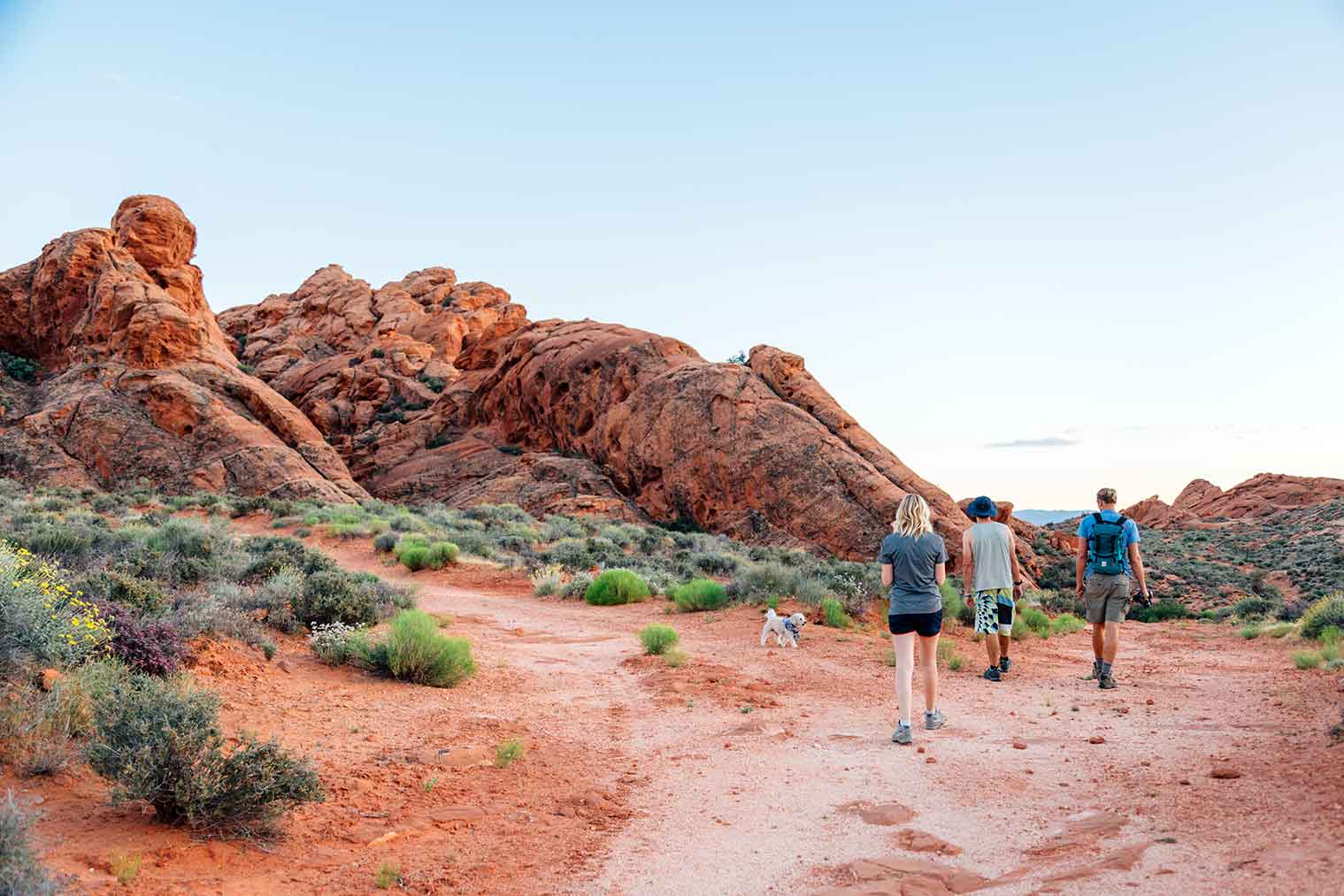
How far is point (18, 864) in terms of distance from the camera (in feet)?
11.1

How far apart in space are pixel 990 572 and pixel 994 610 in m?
0.51

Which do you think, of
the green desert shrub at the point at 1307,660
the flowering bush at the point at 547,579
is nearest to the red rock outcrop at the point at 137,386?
the flowering bush at the point at 547,579

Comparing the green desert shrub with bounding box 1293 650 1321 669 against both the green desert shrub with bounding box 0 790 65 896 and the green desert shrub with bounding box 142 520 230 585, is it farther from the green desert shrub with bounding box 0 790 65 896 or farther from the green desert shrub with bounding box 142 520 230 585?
the green desert shrub with bounding box 142 520 230 585

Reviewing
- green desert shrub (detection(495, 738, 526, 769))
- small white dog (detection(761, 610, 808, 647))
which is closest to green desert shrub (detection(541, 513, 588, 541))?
small white dog (detection(761, 610, 808, 647))

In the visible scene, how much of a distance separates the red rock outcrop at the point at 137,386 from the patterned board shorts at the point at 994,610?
88.9 feet

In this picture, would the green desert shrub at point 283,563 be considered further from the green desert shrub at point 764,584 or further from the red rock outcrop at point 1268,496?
the red rock outcrop at point 1268,496

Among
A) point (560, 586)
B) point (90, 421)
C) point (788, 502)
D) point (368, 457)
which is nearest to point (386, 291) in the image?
point (368, 457)

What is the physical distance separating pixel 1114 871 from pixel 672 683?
577cm

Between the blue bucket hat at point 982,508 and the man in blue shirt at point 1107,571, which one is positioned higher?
the blue bucket hat at point 982,508

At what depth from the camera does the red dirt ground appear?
14.3ft

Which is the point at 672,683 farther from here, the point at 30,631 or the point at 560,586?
the point at 560,586

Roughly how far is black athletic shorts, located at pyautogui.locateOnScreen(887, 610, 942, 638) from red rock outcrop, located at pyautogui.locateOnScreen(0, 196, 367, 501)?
93.1 ft

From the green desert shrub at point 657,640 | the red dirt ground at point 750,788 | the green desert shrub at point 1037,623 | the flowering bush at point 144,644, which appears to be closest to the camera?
A: the red dirt ground at point 750,788

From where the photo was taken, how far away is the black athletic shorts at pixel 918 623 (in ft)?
23.1
